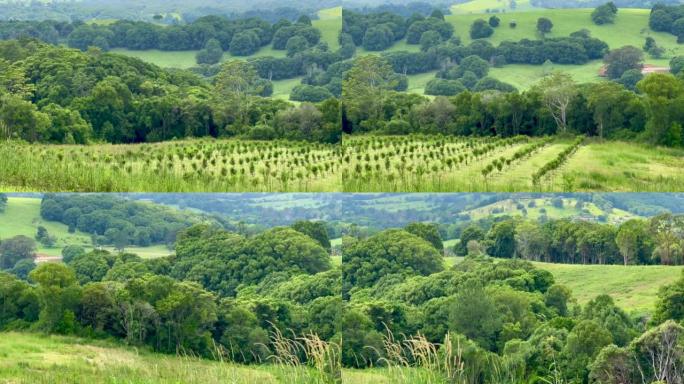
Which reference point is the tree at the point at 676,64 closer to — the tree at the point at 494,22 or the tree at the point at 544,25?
the tree at the point at 544,25

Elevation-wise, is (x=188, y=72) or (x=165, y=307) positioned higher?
(x=188, y=72)

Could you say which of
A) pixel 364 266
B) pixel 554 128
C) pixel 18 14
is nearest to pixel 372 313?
pixel 364 266

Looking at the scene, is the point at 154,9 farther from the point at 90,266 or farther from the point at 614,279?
the point at 614,279

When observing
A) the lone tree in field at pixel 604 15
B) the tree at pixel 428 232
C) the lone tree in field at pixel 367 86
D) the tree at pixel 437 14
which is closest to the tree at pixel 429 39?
the tree at pixel 437 14

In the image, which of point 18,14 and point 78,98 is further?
point 18,14

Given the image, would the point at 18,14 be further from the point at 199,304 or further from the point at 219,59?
the point at 199,304

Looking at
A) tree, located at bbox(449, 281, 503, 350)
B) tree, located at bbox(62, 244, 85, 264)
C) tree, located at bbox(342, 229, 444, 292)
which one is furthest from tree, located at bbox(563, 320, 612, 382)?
tree, located at bbox(62, 244, 85, 264)

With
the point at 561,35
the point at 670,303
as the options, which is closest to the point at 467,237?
the point at 670,303

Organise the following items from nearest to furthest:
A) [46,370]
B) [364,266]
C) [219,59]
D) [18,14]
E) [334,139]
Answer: [46,370] < [364,266] < [334,139] < [219,59] < [18,14]
